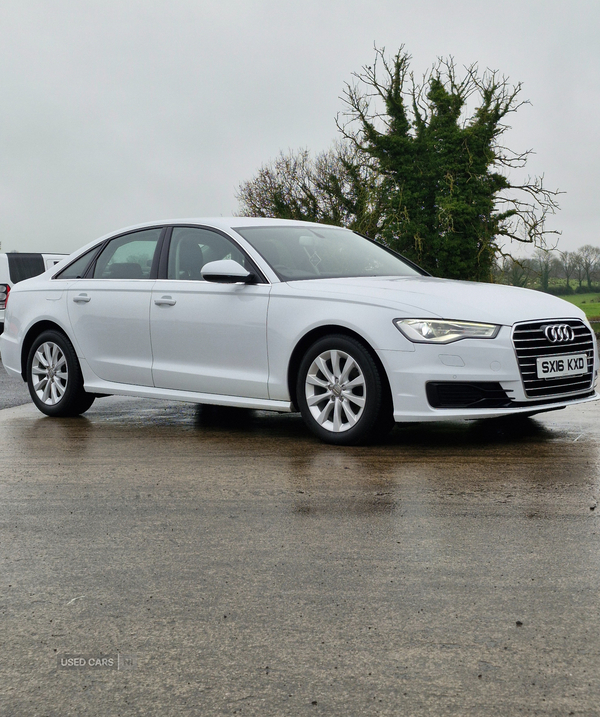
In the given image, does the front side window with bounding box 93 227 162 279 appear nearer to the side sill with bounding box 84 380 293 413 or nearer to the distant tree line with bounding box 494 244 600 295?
the side sill with bounding box 84 380 293 413

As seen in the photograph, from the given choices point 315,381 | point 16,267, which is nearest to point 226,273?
point 315,381

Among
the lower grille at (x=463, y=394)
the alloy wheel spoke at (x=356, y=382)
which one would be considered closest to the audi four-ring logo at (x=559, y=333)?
the lower grille at (x=463, y=394)

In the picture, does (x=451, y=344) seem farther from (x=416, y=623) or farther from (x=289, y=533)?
(x=416, y=623)

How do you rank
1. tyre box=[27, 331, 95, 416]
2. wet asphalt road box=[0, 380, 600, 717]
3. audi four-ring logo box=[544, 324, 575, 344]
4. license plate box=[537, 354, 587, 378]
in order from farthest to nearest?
tyre box=[27, 331, 95, 416] → audi four-ring logo box=[544, 324, 575, 344] → license plate box=[537, 354, 587, 378] → wet asphalt road box=[0, 380, 600, 717]

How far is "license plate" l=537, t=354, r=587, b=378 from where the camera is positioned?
6.84 meters

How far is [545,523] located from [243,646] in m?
2.08

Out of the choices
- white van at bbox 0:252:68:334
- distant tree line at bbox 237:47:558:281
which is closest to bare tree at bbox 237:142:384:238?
distant tree line at bbox 237:47:558:281

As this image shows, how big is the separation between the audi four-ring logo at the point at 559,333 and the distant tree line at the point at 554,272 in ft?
113

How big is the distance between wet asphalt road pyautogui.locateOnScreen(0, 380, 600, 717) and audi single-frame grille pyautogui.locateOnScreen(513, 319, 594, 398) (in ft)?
1.47

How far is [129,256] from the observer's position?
28.8 ft

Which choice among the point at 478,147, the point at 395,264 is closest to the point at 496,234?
the point at 478,147

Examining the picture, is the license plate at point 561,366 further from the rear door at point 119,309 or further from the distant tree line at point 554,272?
the distant tree line at point 554,272

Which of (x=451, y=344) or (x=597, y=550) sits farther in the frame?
(x=451, y=344)

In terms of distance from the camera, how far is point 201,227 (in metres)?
8.34
